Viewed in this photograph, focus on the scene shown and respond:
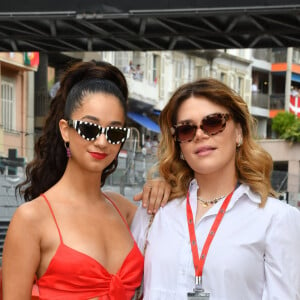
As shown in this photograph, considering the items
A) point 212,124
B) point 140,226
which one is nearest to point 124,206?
point 140,226

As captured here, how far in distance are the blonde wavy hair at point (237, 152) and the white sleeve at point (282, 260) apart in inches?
6.3

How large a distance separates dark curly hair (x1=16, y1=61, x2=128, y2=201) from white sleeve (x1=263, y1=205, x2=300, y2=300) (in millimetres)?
917

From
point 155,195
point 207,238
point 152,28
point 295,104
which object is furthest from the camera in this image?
point 295,104

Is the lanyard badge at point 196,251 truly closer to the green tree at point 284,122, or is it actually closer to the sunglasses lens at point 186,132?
the sunglasses lens at point 186,132

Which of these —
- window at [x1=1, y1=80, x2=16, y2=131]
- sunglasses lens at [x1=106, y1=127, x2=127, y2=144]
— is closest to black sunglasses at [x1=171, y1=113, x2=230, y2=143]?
sunglasses lens at [x1=106, y1=127, x2=127, y2=144]

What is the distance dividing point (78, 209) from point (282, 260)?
0.93m

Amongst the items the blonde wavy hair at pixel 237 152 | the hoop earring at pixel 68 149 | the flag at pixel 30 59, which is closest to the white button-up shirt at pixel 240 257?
the blonde wavy hair at pixel 237 152

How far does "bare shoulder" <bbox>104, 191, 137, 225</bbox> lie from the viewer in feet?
11.8

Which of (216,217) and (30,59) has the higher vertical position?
(30,59)

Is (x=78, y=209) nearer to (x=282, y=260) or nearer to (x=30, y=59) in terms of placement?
(x=282, y=260)

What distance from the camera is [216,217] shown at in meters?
3.07

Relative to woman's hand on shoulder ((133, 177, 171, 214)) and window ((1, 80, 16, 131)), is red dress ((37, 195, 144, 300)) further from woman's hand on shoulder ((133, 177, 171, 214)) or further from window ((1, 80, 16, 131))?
window ((1, 80, 16, 131))

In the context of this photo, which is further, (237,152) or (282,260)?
(237,152)

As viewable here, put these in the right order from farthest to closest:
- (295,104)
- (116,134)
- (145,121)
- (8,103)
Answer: (295,104)
(145,121)
(8,103)
(116,134)
